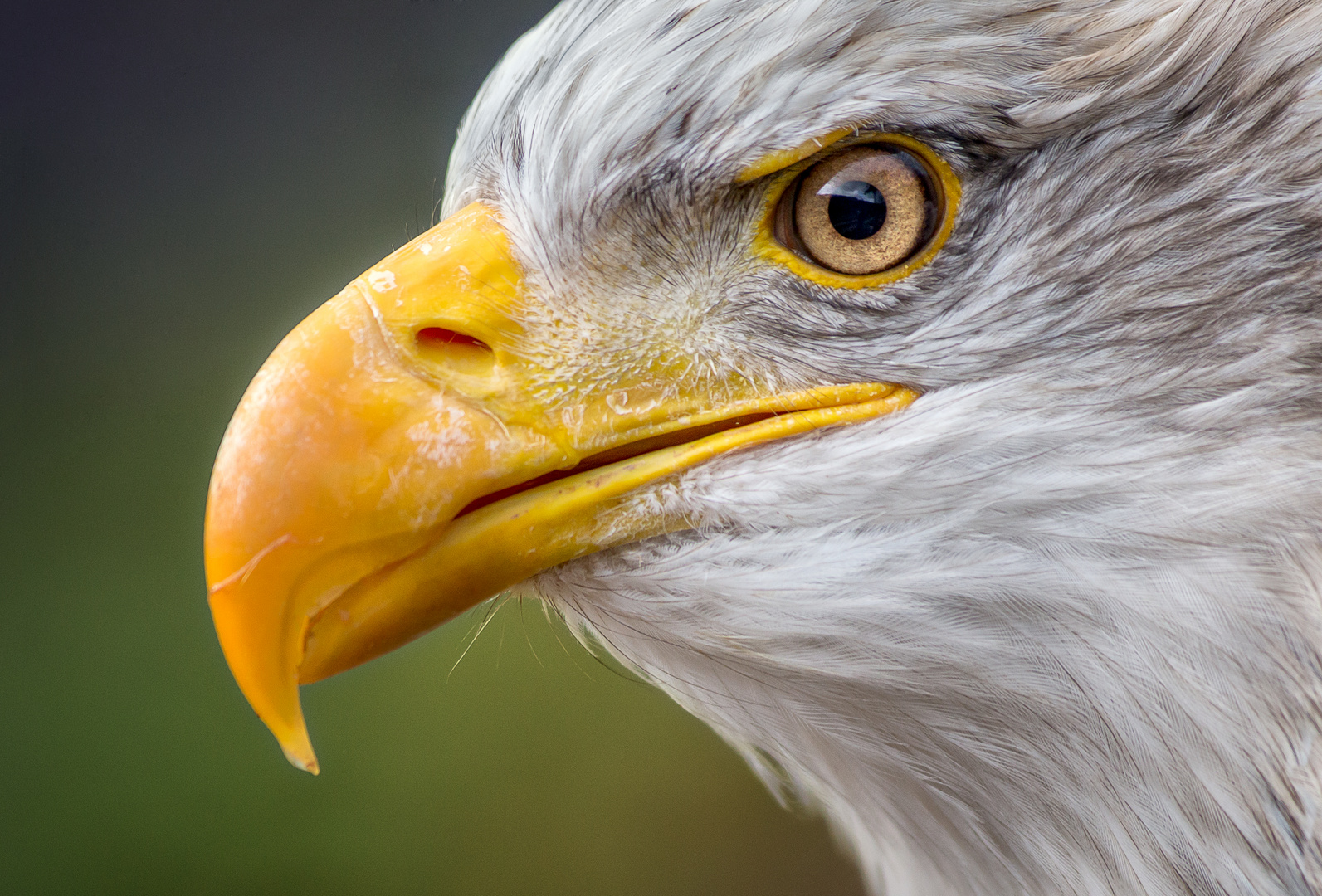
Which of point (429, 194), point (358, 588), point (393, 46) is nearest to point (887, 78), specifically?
point (358, 588)

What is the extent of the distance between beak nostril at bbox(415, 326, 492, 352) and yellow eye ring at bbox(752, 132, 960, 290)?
0.80 feet

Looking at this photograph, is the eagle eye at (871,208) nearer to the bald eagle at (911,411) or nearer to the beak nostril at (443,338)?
the bald eagle at (911,411)

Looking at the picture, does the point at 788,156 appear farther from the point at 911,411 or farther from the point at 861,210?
the point at 911,411

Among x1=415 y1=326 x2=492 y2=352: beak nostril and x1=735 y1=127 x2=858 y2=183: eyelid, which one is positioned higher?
x1=735 y1=127 x2=858 y2=183: eyelid

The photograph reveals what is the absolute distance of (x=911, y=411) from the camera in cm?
84

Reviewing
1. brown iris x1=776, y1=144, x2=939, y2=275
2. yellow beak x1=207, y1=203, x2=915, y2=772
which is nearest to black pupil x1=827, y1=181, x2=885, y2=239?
brown iris x1=776, y1=144, x2=939, y2=275

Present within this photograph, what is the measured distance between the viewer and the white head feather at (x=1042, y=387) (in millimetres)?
782

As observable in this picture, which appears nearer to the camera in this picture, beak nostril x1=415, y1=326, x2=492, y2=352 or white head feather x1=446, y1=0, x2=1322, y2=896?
white head feather x1=446, y1=0, x2=1322, y2=896

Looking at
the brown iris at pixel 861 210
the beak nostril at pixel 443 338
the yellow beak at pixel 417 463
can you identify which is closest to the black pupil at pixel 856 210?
the brown iris at pixel 861 210

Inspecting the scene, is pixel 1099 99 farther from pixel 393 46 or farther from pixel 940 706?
pixel 393 46

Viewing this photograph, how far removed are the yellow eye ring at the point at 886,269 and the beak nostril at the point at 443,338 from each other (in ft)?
0.80

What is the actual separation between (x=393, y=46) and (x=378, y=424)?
1.70 metres

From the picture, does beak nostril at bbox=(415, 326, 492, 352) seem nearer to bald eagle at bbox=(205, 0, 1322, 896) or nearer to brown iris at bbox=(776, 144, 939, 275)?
bald eagle at bbox=(205, 0, 1322, 896)

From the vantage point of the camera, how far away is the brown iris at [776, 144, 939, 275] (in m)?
0.83
